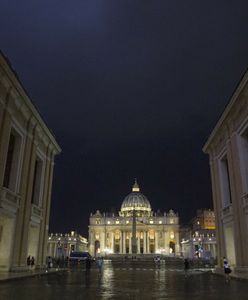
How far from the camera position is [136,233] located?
156750 millimetres

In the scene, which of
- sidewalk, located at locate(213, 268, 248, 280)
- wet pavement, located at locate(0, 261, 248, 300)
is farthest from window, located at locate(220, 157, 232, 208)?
wet pavement, located at locate(0, 261, 248, 300)

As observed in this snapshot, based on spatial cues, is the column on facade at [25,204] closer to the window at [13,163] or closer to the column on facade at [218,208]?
the window at [13,163]

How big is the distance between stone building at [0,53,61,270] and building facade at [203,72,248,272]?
16.2 metres

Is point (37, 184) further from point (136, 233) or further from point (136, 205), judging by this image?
point (136, 205)

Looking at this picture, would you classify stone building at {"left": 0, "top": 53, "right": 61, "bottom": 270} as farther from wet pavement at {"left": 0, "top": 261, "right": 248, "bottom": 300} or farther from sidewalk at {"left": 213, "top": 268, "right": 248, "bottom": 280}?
sidewalk at {"left": 213, "top": 268, "right": 248, "bottom": 280}

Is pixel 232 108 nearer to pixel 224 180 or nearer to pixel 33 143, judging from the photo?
pixel 224 180

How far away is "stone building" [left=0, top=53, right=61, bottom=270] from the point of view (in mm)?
22859

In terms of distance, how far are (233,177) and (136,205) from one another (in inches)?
5899

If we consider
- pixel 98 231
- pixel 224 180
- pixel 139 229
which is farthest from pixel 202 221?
pixel 224 180

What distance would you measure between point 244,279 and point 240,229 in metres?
4.81

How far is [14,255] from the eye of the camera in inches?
971

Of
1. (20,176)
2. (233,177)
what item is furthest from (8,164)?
(233,177)

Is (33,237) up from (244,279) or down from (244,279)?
up

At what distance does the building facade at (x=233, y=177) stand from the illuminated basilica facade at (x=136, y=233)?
127 metres
